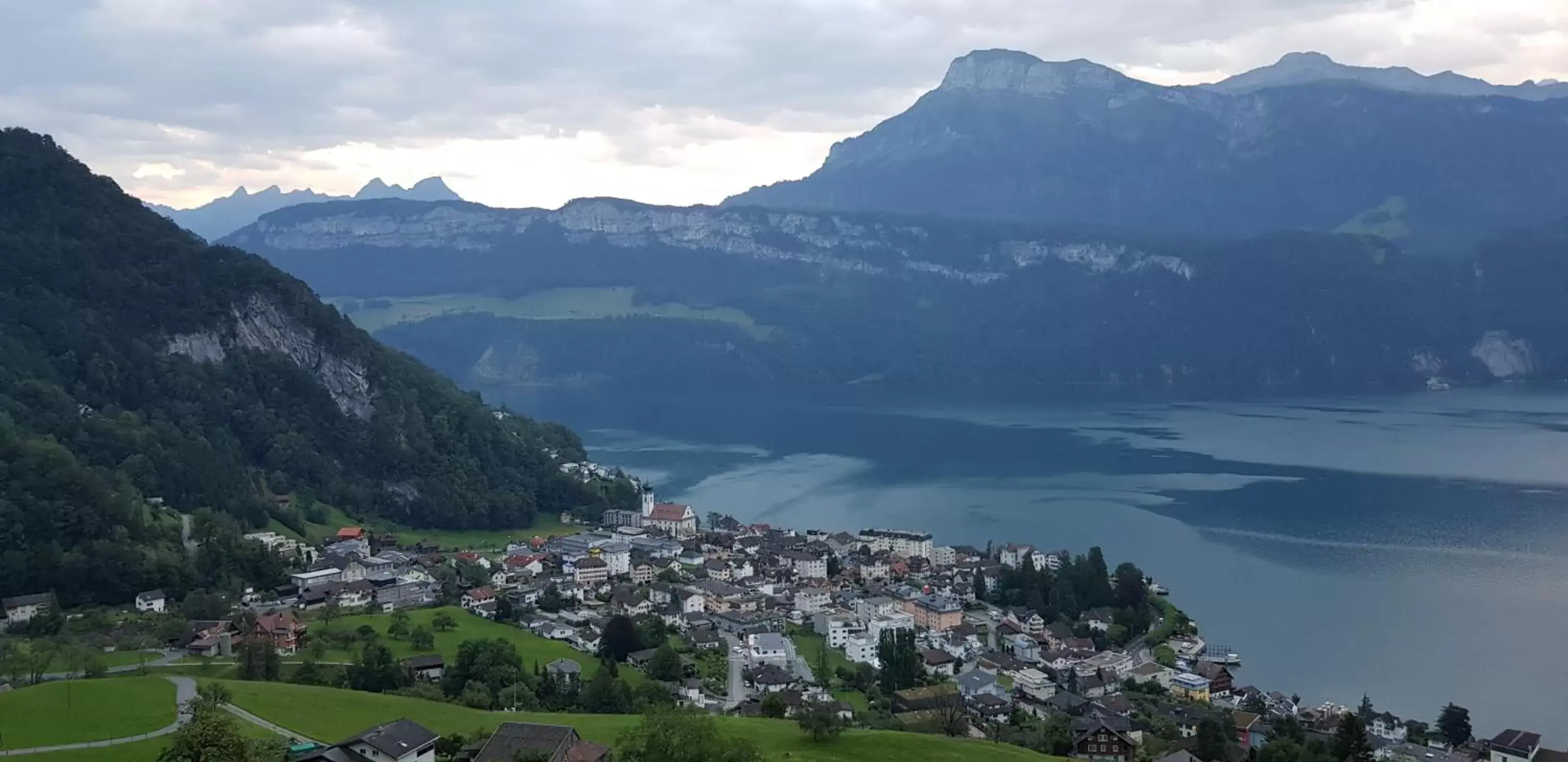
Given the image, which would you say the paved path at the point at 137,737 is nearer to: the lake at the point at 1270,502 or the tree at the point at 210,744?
the tree at the point at 210,744

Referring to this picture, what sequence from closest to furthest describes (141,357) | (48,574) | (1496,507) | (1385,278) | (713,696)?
(713,696), (48,574), (141,357), (1496,507), (1385,278)

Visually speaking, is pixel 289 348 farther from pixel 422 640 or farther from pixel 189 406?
pixel 422 640

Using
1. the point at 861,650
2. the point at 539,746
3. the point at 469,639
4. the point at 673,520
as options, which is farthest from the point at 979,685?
the point at 673,520

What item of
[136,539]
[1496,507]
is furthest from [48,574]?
[1496,507]

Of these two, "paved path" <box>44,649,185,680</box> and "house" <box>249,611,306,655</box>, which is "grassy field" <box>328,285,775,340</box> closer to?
"house" <box>249,611,306,655</box>

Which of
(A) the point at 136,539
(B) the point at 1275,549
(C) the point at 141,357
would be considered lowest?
(B) the point at 1275,549

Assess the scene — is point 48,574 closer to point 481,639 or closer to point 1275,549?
point 481,639
